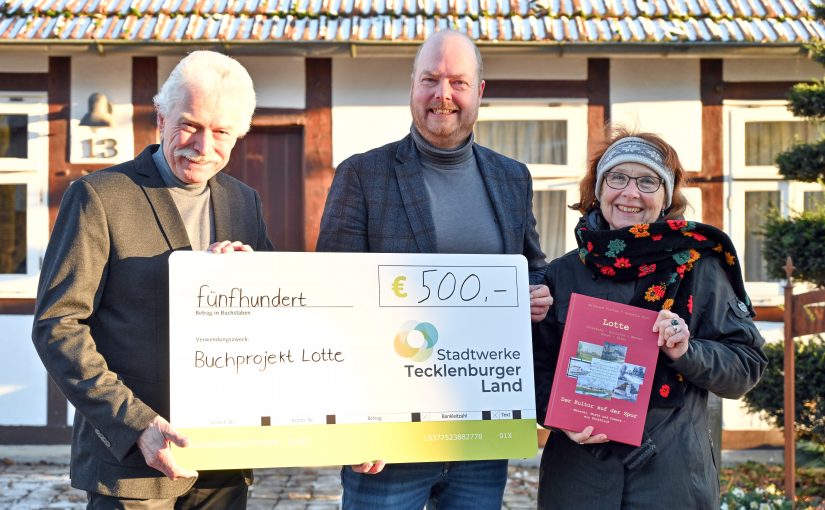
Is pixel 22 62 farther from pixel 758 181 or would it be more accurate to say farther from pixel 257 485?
pixel 758 181

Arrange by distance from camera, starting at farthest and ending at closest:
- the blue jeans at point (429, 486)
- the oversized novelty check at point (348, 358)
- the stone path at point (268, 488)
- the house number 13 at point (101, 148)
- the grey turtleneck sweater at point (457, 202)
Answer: the house number 13 at point (101, 148) < the stone path at point (268, 488) < the grey turtleneck sweater at point (457, 202) < the blue jeans at point (429, 486) < the oversized novelty check at point (348, 358)

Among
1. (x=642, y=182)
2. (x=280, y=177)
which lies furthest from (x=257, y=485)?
(x=642, y=182)

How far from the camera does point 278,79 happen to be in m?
7.26

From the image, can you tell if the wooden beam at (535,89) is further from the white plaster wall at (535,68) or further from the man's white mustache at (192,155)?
the man's white mustache at (192,155)

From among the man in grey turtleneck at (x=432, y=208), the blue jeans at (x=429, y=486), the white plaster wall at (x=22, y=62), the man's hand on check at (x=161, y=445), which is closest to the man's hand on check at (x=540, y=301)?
the man in grey turtleneck at (x=432, y=208)

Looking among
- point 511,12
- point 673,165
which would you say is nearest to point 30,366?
point 511,12

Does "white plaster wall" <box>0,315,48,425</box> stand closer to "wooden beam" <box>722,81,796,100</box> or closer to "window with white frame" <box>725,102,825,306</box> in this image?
"window with white frame" <box>725,102,825,306</box>

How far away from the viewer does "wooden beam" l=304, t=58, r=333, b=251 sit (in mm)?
7230

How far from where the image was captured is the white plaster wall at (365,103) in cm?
727

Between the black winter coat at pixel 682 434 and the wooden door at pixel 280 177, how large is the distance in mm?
4762

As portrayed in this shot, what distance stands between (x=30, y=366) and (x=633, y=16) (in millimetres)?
5406

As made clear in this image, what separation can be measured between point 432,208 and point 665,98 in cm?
499

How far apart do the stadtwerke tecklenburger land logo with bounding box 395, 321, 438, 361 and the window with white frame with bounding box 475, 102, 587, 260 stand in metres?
4.72

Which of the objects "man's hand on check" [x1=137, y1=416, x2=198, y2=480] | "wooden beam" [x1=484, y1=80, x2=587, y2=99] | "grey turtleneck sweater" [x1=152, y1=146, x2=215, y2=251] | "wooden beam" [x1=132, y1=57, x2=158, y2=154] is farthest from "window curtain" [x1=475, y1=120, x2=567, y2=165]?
"man's hand on check" [x1=137, y1=416, x2=198, y2=480]
